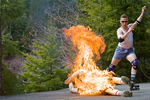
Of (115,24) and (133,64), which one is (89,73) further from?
(115,24)

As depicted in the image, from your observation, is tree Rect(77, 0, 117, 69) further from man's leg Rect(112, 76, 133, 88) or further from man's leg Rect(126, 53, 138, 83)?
man's leg Rect(112, 76, 133, 88)

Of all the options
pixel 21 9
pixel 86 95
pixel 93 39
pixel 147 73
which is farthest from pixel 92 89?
pixel 147 73

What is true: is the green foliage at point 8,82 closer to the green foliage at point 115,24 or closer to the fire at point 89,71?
the fire at point 89,71

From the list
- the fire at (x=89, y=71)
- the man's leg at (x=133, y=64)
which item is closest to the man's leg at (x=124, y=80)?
the fire at (x=89, y=71)

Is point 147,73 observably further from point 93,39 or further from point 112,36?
point 93,39

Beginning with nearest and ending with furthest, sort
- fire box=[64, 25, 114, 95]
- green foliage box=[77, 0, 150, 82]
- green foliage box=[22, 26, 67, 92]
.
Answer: fire box=[64, 25, 114, 95], green foliage box=[22, 26, 67, 92], green foliage box=[77, 0, 150, 82]

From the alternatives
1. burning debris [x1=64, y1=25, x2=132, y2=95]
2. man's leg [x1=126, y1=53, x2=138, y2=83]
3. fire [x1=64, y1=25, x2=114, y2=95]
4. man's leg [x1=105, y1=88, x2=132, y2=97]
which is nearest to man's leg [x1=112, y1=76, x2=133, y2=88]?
burning debris [x1=64, y1=25, x2=132, y2=95]

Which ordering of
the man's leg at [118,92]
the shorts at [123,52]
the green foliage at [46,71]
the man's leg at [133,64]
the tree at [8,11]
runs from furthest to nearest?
the green foliage at [46,71] < the tree at [8,11] < the shorts at [123,52] < the man's leg at [133,64] < the man's leg at [118,92]

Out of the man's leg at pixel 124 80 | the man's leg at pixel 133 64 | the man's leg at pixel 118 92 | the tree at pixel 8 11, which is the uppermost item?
the tree at pixel 8 11

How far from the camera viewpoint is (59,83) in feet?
43.1

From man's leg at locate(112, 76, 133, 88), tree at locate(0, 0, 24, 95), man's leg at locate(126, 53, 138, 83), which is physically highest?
tree at locate(0, 0, 24, 95)

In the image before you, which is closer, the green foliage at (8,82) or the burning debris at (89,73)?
the burning debris at (89,73)

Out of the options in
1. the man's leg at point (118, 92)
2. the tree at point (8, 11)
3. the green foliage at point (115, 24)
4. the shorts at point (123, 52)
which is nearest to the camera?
the man's leg at point (118, 92)

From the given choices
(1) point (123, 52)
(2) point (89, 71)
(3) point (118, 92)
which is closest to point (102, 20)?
(1) point (123, 52)
